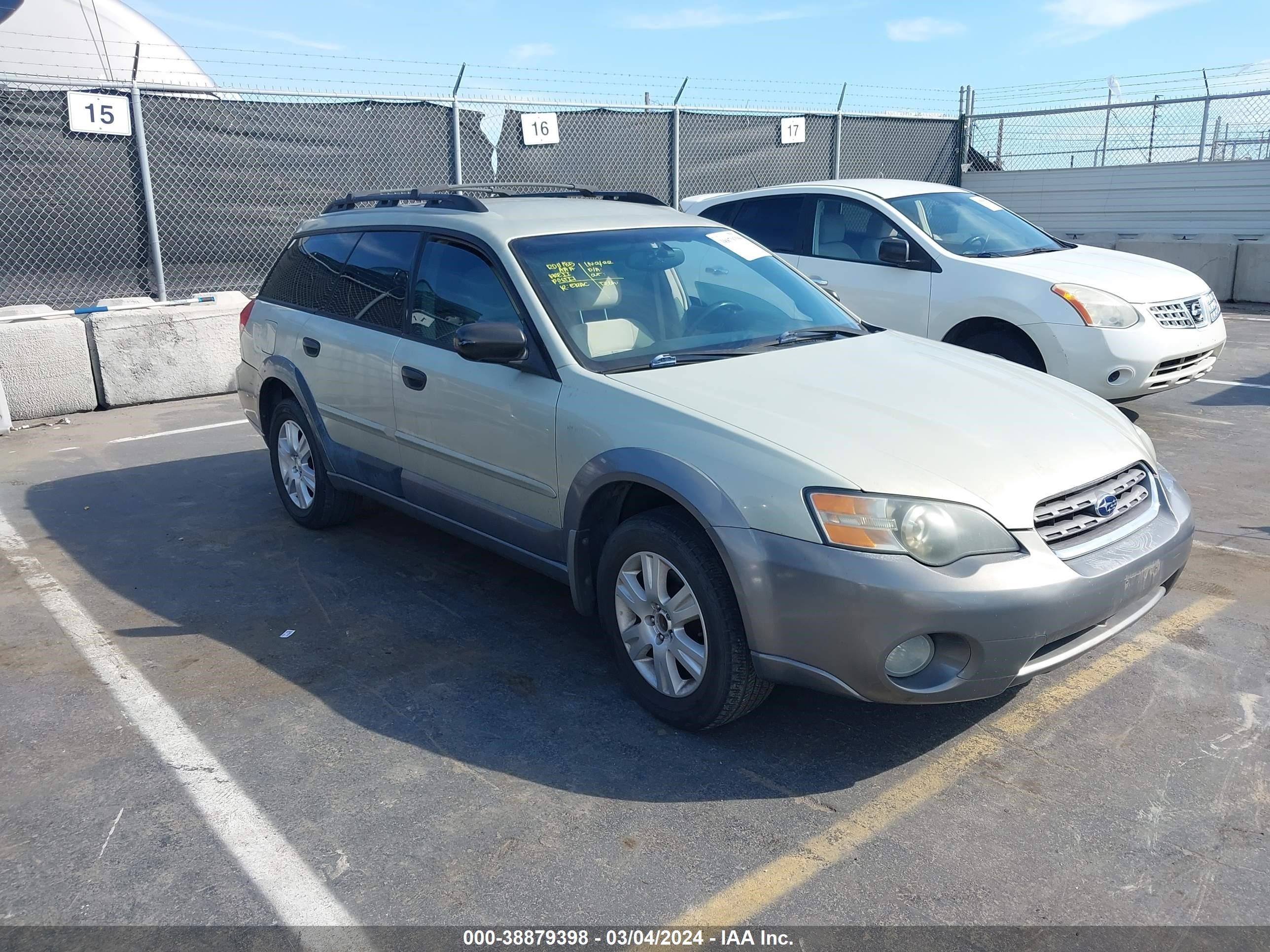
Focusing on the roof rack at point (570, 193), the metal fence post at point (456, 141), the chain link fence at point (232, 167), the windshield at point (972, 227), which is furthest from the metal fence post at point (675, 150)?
the roof rack at point (570, 193)

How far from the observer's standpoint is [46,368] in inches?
339

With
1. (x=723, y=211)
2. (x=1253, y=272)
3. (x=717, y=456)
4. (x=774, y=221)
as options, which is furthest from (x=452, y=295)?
(x=1253, y=272)

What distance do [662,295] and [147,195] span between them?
7.46m

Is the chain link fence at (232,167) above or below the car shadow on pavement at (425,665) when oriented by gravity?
above

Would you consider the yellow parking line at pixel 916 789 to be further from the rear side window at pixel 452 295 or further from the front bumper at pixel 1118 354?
the front bumper at pixel 1118 354

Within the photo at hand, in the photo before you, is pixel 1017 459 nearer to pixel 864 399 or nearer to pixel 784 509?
pixel 864 399

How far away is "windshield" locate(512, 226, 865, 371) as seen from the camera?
4039 mm

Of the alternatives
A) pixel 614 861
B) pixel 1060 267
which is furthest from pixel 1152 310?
pixel 614 861

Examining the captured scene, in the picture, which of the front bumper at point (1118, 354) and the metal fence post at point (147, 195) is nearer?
the front bumper at point (1118, 354)

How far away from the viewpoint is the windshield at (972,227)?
7566 millimetres

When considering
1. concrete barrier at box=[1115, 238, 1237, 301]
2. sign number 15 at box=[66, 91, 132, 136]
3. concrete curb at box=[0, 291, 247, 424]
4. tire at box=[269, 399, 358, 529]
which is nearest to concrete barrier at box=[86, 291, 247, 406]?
concrete curb at box=[0, 291, 247, 424]

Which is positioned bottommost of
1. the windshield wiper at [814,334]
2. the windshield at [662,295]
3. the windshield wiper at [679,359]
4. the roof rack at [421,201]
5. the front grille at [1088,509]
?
the front grille at [1088,509]

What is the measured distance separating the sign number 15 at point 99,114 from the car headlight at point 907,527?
906 cm

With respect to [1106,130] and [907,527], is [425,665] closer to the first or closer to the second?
[907,527]
